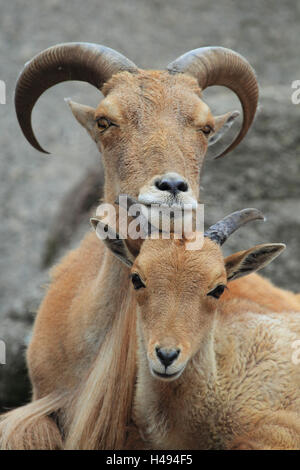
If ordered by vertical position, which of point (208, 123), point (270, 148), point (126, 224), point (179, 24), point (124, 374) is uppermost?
point (179, 24)

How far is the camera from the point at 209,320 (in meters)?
4.81

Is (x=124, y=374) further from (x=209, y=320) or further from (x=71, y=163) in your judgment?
(x=71, y=163)

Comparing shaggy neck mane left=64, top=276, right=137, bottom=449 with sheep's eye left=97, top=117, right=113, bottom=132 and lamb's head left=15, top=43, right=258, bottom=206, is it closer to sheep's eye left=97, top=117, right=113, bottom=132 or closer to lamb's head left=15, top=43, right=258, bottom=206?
lamb's head left=15, top=43, right=258, bottom=206

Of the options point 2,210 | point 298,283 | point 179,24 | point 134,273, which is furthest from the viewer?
point 179,24

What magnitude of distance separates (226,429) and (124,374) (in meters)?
0.88

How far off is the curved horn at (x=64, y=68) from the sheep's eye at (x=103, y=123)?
1.52ft

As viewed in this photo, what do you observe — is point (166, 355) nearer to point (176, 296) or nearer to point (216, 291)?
point (176, 296)

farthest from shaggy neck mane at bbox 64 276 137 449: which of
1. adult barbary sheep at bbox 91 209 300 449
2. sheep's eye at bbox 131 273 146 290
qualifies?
sheep's eye at bbox 131 273 146 290

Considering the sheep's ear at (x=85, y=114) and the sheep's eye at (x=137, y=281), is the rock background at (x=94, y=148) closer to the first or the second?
the sheep's ear at (x=85, y=114)

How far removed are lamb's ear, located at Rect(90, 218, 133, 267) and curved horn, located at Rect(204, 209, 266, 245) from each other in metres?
0.57

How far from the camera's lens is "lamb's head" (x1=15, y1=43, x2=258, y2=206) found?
5.29 metres

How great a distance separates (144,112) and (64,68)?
0.99 m

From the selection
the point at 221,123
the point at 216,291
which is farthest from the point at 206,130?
the point at 216,291

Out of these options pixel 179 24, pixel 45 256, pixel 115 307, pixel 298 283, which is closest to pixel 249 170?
pixel 298 283
